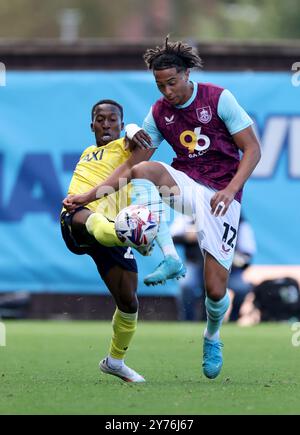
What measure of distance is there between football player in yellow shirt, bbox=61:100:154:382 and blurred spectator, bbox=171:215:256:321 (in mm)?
6663

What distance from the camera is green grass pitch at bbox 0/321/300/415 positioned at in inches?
271

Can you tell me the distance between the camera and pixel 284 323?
15.8 meters

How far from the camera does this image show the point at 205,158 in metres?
8.47

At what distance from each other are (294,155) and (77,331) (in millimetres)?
4098

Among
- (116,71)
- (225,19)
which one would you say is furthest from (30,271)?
(225,19)

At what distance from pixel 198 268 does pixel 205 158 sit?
750cm

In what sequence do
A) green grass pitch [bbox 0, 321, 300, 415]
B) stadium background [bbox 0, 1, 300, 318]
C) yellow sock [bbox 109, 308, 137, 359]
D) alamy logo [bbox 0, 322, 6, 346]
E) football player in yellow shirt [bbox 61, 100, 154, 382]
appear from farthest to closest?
stadium background [bbox 0, 1, 300, 318]
alamy logo [bbox 0, 322, 6, 346]
yellow sock [bbox 109, 308, 137, 359]
football player in yellow shirt [bbox 61, 100, 154, 382]
green grass pitch [bbox 0, 321, 300, 415]

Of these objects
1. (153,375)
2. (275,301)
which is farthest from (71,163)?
(153,375)

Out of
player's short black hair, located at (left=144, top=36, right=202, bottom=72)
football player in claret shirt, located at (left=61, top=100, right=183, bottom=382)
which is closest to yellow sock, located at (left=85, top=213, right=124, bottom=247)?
football player in claret shirt, located at (left=61, top=100, right=183, bottom=382)

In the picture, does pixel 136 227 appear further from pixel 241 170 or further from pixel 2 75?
pixel 2 75

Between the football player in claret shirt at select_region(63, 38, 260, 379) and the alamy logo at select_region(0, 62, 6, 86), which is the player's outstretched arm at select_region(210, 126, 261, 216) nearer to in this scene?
the football player in claret shirt at select_region(63, 38, 260, 379)

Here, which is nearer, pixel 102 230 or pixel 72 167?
pixel 102 230

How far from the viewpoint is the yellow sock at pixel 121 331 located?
28.3 ft

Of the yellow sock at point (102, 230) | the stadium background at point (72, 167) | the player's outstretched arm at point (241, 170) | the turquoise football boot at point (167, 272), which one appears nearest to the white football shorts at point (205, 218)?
the player's outstretched arm at point (241, 170)
